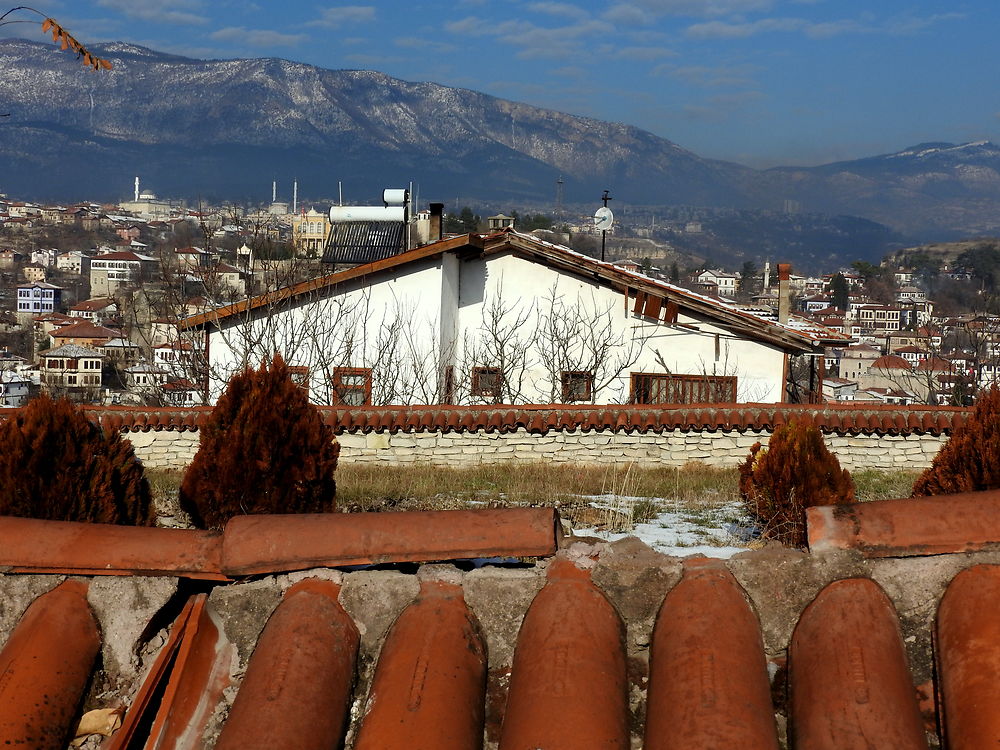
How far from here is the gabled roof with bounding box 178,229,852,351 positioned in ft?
65.1

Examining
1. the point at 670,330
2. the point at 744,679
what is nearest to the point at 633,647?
the point at 744,679

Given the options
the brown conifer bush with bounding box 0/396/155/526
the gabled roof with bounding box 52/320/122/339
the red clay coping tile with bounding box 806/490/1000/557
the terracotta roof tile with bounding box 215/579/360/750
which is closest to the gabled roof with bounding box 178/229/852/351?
the brown conifer bush with bounding box 0/396/155/526

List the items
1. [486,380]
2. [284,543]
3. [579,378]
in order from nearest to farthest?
[284,543], [579,378], [486,380]

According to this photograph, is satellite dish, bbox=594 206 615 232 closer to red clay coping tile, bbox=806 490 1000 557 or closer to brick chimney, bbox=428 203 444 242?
brick chimney, bbox=428 203 444 242

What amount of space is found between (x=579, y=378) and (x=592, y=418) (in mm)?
6252

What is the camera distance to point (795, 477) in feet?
25.8

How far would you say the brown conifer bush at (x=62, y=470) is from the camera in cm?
636

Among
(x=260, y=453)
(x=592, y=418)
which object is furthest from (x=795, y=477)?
(x=592, y=418)

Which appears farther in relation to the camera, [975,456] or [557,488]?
[557,488]

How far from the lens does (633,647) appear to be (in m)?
3.19

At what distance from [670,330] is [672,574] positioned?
18.4 meters

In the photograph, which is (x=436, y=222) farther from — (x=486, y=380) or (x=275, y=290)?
(x=275, y=290)

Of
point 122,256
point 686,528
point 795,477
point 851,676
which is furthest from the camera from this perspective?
point 122,256

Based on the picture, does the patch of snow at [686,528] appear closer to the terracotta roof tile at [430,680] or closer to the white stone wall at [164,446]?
the terracotta roof tile at [430,680]
